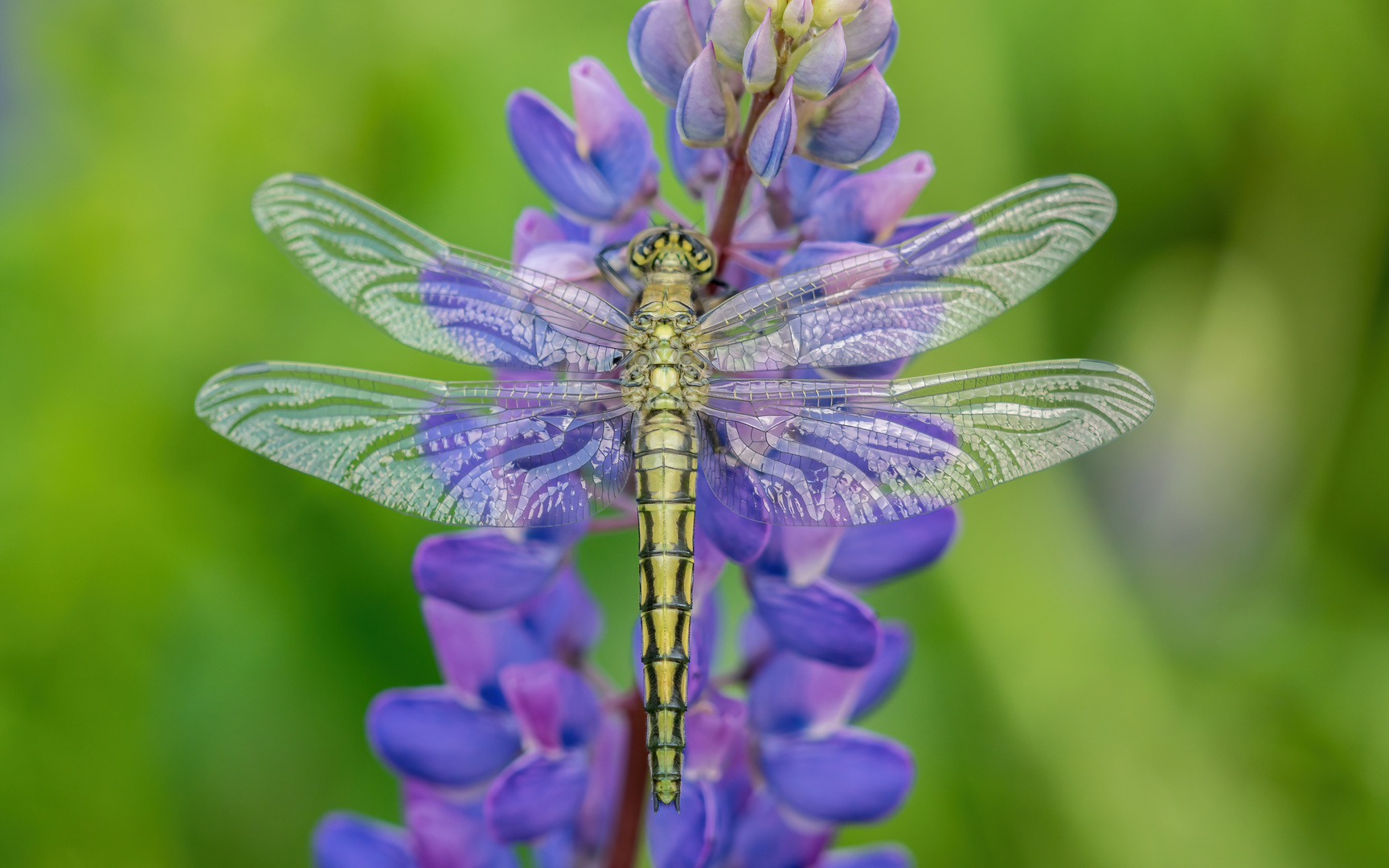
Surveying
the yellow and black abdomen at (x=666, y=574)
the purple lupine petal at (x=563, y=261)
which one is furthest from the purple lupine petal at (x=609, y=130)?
the yellow and black abdomen at (x=666, y=574)

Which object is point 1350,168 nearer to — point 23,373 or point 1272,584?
point 1272,584

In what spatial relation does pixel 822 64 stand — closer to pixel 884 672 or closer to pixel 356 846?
pixel 884 672

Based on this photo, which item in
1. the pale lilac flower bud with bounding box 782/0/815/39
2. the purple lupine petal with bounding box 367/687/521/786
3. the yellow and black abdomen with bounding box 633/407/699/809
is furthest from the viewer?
the purple lupine petal with bounding box 367/687/521/786

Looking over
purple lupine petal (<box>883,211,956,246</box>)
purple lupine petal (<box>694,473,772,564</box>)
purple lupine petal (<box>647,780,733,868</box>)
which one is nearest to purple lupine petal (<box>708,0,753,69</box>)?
purple lupine petal (<box>883,211,956,246</box>)

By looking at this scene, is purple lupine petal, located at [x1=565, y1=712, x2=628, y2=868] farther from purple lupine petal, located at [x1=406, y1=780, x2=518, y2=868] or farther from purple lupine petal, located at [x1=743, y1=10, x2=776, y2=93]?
purple lupine petal, located at [x1=743, y1=10, x2=776, y2=93]

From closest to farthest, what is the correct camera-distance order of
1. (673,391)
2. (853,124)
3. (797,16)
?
(797,16)
(853,124)
(673,391)

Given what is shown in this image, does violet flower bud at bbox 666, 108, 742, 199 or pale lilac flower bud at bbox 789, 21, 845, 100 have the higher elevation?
violet flower bud at bbox 666, 108, 742, 199

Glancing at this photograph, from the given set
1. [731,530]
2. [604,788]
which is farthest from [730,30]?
[604,788]
